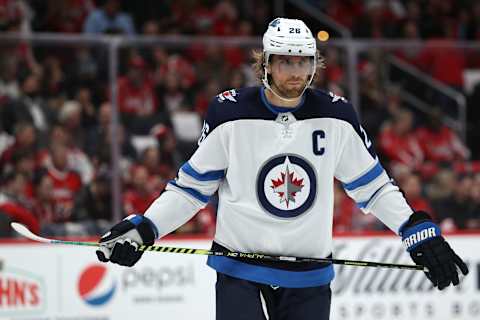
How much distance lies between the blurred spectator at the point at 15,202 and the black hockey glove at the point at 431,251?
3126mm

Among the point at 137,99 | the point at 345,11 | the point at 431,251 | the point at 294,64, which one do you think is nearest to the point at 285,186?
the point at 294,64

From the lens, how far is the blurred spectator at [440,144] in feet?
23.5

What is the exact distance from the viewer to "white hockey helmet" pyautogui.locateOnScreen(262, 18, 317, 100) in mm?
3438

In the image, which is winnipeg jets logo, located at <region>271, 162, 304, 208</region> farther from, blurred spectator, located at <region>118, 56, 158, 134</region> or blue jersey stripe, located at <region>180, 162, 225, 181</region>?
blurred spectator, located at <region>118, 56, 158, 134</region>

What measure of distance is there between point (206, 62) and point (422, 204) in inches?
66.5

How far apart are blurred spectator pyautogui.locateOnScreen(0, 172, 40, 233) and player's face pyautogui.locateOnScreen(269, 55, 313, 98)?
9.92ft

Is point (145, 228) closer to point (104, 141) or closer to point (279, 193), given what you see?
point (279, 193)

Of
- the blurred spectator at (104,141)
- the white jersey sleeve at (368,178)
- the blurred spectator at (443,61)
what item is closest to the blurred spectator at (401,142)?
the blurred spectator at (443,61)

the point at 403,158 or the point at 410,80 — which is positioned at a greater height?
the point at 410,80

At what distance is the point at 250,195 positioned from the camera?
3.46 m

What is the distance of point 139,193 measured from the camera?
647 centimetres

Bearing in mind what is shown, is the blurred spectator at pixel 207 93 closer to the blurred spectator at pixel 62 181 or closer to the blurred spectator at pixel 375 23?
the blurred spectator at pixel 62 181

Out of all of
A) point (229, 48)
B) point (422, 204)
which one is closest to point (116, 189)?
point (229, 48)

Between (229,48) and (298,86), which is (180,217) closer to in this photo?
(298,86)
